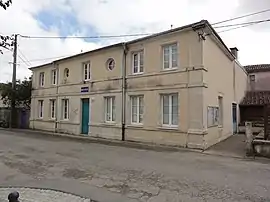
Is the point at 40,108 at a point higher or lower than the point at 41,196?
higher

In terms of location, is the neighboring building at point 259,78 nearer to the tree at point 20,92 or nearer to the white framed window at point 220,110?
the white framed window at point 220,110

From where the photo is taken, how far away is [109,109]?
17812 millimetres

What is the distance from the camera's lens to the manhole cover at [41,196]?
552 cm

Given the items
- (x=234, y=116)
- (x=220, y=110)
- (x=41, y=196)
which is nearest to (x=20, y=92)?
(x=220, y=110)

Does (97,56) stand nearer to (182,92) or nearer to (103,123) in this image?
(103,123)

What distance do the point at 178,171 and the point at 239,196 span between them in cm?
263

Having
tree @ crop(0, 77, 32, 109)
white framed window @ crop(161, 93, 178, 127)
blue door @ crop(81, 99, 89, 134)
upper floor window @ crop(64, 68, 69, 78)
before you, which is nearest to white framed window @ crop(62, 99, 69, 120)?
upper floor window @ crop(64, 68, 69, 78)

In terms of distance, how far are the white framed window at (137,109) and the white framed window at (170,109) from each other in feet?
5.06

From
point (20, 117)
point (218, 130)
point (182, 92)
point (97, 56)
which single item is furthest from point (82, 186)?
point (20, 117)

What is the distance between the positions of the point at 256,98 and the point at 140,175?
61.9 feet

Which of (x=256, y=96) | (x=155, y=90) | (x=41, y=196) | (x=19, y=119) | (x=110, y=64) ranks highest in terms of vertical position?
(x=110, y=64)

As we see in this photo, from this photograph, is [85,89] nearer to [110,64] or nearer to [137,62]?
[110,64]

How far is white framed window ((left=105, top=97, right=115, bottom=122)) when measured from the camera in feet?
57.5

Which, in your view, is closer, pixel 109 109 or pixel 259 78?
pixel 109 109
